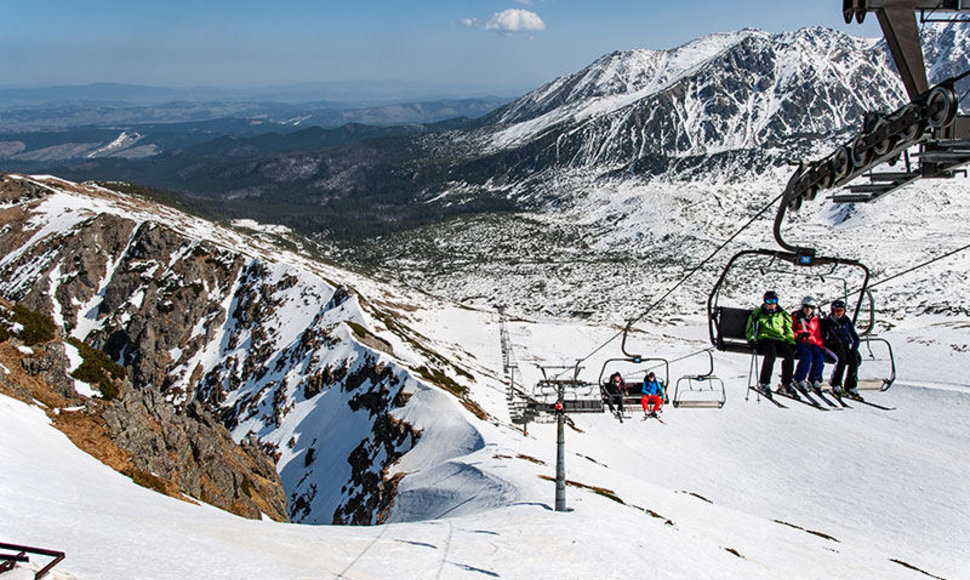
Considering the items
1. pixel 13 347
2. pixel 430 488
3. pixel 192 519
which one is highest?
pixel 13 347

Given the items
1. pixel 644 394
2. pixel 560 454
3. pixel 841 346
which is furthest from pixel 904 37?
pixel 560 454

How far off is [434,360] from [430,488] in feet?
135

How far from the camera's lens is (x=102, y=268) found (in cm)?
9650

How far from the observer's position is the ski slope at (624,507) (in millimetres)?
16734

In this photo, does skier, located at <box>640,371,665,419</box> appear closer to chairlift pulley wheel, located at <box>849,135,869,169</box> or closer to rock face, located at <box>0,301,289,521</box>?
chairlift pulley wheel, located at <box>849,135,869,169</box>

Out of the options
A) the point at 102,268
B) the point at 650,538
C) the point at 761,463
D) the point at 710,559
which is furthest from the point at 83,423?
the point at 102,268

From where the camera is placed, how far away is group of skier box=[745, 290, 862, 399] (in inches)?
770

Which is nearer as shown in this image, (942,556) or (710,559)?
(710,559)

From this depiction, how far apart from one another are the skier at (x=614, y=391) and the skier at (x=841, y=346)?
32.8 ft

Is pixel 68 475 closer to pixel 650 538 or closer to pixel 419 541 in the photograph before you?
pixel 419 541

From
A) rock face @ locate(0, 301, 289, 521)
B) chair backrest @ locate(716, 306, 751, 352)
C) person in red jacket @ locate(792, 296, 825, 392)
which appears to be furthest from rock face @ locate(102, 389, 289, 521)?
person in red jacket @ locate(792, 296, 825, 392)

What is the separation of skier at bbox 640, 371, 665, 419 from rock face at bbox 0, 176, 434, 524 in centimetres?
1975

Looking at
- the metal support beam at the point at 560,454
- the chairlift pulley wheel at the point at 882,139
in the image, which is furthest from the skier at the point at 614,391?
the chairlift pulley wheel at the point at 882,139

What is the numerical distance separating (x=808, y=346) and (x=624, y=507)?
1626 cm
